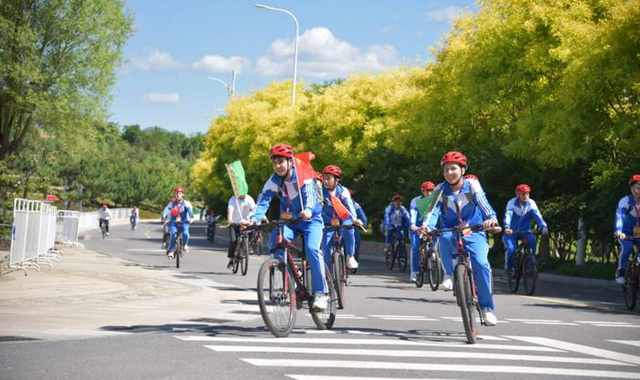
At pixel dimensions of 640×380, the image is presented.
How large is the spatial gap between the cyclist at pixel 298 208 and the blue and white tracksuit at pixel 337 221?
2877 millimetres

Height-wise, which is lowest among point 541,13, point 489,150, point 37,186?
point 37,186

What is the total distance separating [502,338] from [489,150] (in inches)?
834

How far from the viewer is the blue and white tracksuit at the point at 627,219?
15.0 m

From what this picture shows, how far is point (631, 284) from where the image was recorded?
15.3 metres

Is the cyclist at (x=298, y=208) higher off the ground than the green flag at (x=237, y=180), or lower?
lower

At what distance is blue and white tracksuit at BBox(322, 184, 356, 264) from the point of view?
13500 millimetres

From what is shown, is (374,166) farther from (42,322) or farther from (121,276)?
(42,322)

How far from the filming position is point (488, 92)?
30.8m

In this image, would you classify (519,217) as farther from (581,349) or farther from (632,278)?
(581,349)

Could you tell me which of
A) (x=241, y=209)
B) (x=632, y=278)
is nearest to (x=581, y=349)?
(x=632, y=278)

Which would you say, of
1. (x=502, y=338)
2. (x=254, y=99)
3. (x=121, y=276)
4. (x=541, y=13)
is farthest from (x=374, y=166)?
(x=254, y=99)

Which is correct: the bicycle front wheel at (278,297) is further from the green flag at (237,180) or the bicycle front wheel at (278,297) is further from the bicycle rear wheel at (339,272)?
the green flag at (237,180)

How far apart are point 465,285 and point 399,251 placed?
55.9ft

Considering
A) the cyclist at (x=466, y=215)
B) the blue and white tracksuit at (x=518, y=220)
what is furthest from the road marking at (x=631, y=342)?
the blue and white tracksuit at (x=518, y=220)
